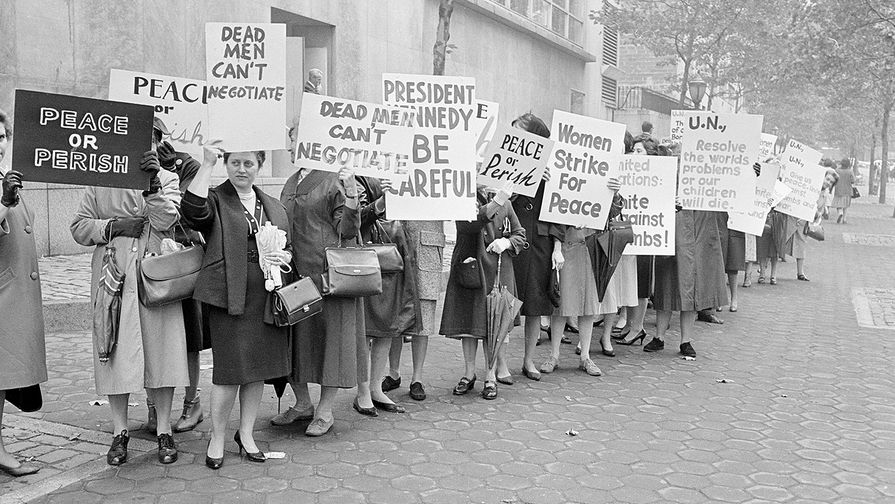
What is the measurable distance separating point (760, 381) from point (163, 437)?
501 centimetres

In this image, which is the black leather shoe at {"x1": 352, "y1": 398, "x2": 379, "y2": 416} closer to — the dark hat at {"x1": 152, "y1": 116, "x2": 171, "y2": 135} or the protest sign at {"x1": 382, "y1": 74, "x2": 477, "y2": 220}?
the protest sign at {"x1": 382, "y1": 74, "x2": 477, "y2": 220}

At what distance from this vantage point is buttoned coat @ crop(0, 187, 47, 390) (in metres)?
4.99

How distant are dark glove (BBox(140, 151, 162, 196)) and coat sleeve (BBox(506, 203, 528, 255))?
287 cm

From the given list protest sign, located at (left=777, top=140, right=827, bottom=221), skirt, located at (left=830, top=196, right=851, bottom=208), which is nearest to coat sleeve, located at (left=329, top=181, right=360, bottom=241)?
protest sign, located at (left=777, top=140, right=827, bottom=221)

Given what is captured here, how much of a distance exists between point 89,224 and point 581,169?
4050mm

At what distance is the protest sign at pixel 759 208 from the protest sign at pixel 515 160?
379cm

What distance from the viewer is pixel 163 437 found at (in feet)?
17.8

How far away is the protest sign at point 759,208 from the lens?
35.6 ft

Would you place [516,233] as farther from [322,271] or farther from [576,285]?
[322,271]

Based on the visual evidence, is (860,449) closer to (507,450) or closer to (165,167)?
(507,450)

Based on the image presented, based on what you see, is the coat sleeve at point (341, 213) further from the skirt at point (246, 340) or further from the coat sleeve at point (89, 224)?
the coat sleeve at point (89, 224)

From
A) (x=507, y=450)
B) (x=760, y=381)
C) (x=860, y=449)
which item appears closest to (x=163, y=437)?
(x=507, y=450)

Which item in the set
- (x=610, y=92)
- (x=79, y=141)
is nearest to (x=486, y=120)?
(x=79, y=141)

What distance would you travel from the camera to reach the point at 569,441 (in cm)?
609
